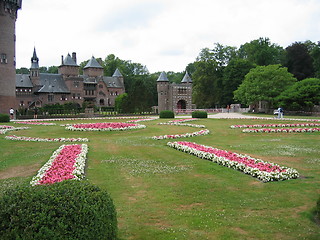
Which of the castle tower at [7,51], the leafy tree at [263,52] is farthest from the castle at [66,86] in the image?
the leafy tree at [263,52]

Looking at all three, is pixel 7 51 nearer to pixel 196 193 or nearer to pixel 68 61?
pixel 68 61

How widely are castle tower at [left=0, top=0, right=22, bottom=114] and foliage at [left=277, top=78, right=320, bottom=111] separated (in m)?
43.7

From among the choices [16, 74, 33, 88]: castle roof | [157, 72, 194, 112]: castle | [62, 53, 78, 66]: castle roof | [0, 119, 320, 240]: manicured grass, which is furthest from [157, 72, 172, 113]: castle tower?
[0, 119, 320, 240]: manicured grass

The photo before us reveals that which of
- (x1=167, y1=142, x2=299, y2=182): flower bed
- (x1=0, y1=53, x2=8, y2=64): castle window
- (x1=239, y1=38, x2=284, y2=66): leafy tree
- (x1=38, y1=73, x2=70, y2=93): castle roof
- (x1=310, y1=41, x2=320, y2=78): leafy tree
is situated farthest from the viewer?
(x1=38, y1=73, x2=70, y2=93): castle roof

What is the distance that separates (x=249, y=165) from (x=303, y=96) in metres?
39.7

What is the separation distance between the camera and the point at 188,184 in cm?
901

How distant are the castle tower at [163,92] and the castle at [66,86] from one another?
71.8 feet

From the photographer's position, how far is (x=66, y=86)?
3172 inches

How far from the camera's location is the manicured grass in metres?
5.85

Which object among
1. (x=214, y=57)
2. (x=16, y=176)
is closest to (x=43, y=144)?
(x=16, y=176)

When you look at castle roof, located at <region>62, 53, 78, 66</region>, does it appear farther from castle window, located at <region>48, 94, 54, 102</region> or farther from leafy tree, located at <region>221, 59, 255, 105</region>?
leafy tree, located at <region>221, 59, 255, 105</region>

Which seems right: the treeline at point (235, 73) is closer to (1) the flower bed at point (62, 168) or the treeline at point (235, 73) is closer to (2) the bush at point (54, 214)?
(1) the flower bed at point (62, 168)

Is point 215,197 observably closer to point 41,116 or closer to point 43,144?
point 43,144

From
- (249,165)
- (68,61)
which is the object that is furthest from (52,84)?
(249,165)
